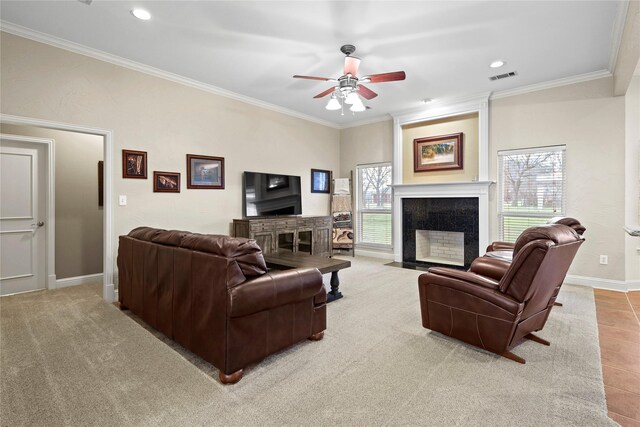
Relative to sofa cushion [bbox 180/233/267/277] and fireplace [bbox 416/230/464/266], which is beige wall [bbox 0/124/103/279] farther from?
fireplace [bbox 416/230/464/266]

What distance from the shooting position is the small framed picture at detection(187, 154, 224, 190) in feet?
15.3

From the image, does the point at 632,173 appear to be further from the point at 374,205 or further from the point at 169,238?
the point at 169,238

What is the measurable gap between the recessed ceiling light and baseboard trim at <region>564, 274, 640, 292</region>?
20.4 feet

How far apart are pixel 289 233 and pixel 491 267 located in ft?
11.1

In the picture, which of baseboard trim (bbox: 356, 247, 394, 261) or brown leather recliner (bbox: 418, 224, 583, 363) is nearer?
brown leather recliner (bbox: 418, 224, 583, 363)

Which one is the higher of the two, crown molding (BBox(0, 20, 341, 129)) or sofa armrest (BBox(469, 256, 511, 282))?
crown molding (BBox(0, 20, 341, 129))

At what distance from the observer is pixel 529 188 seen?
4.93 metres

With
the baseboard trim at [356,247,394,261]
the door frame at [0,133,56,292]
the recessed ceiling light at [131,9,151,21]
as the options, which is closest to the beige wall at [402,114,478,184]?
the baseboard trim at [356,247,394,261]

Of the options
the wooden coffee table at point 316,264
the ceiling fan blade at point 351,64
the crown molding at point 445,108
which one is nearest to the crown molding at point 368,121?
the crown molding at point 445,108

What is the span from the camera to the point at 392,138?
6.46 m

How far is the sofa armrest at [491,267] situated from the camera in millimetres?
3030

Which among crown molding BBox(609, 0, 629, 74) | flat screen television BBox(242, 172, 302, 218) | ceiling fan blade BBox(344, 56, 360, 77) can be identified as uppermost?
crown molding BBox(609, 0, 629, 74)

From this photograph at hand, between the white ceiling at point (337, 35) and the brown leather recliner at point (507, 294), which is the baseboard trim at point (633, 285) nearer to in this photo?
the brown leather recliner at point (507, 294)

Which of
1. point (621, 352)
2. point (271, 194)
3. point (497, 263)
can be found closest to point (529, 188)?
point (497, 263)
